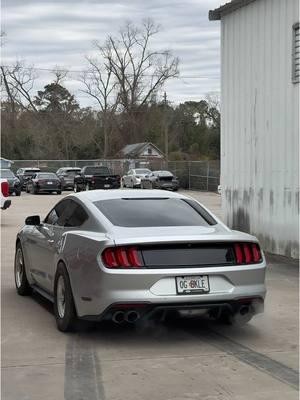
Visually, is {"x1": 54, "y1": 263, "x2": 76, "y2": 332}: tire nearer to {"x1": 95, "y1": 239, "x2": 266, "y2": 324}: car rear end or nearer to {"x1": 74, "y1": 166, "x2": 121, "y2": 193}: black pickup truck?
{"x1": 95, "y1": 239, "x2": 266, "y2": 324}: car rear end

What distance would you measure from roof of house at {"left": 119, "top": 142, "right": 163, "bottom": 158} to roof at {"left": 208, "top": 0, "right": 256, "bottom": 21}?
64.5 meters

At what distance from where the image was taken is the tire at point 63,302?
6.69 m

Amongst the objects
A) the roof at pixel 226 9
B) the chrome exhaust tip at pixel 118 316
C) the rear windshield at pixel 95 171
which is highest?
the roof at pixel 226 9

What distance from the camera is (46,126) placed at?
84188 mm

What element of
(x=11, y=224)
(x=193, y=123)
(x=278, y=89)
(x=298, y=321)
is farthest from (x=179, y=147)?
(x=298, y=321)

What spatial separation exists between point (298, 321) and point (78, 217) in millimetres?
2707

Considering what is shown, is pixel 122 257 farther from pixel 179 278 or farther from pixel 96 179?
pixel 96 179

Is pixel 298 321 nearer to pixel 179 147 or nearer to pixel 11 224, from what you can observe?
pixel 11 224

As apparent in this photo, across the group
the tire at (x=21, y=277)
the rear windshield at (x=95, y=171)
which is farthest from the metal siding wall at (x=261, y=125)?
the rear windshield at (x=95, y=171)

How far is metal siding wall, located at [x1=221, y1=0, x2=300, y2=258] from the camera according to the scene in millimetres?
12242

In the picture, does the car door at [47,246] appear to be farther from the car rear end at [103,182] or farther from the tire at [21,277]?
the car rear end at [103,182]

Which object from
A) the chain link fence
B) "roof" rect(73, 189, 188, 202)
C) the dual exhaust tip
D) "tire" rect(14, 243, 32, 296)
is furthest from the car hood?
the chain link fence

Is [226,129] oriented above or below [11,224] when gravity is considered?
above

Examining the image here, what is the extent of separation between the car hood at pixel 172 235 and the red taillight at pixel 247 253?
2.8 inches
